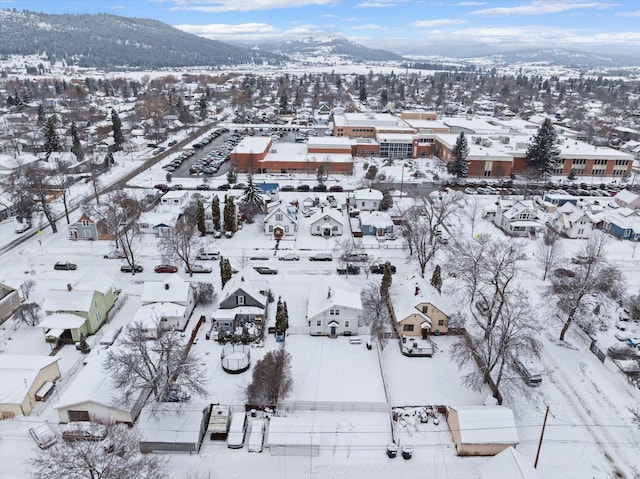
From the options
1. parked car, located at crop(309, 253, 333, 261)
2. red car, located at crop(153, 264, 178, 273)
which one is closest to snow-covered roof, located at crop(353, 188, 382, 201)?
parked car, located at crop(309, 253, 333, 261)

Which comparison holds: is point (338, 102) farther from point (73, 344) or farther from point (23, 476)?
point (23, 476)

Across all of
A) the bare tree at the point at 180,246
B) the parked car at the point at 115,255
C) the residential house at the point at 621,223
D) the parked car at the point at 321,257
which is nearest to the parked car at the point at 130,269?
the bare tree at the point at 180,246

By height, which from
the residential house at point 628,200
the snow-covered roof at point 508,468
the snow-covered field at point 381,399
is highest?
the residential house at point 628,200

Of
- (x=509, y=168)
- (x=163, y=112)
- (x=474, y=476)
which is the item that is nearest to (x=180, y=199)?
(x=474, y=476)

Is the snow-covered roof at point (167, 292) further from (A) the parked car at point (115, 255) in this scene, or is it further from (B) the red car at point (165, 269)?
(A) the parked car at point (115, 255)

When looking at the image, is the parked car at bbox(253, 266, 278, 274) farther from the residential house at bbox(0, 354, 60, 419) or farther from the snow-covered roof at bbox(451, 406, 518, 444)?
the snow-covered roof at bbox(451, 406, 518, 444)

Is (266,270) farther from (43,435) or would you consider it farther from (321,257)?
(43,435)

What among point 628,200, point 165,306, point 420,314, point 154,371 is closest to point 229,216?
point 165,306
